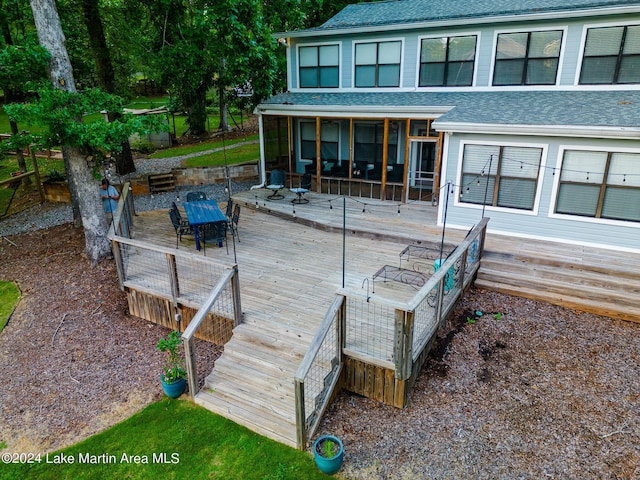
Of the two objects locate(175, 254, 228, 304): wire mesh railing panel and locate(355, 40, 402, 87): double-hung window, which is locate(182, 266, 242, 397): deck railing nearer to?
locate(175, 254, 228, 304): wire mesh railing panel

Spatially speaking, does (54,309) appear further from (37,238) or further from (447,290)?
(447,290)

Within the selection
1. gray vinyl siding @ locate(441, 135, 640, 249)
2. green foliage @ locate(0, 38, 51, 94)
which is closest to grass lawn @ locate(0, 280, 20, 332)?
green foliage @ locate(0, 38, 51, 94)

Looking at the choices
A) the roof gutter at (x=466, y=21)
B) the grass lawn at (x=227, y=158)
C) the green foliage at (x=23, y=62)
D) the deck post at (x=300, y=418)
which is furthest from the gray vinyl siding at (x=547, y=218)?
the grass lawn at (x=227, y=158)

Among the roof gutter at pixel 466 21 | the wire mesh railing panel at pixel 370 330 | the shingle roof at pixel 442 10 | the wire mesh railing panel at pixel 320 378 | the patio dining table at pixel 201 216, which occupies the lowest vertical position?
the wire mesh railing panel at pixel 320 378

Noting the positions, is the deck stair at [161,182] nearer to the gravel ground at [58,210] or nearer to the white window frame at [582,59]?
the gravel ground at [58,210]

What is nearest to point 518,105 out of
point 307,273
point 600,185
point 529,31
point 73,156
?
point 529,31

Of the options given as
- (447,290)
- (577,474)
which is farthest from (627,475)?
(447,290)
